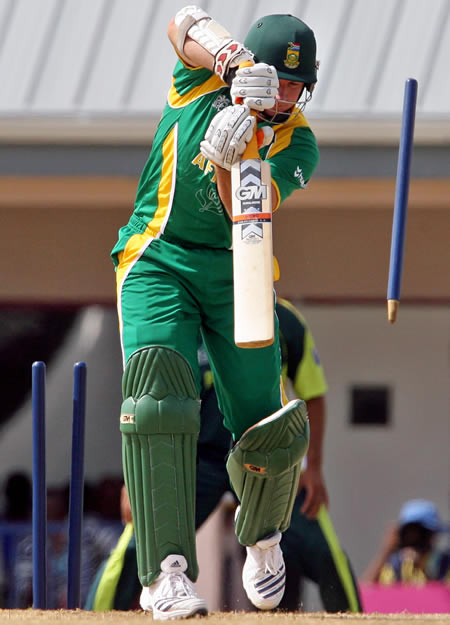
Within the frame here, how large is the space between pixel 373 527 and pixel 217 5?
381cm

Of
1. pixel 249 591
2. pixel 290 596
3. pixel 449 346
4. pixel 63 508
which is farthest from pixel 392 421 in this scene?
pixel 249 591

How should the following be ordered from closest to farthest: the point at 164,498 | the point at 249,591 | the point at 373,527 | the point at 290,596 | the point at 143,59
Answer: the point at 164,498, the point at 249,591, the point at 290,596, the point at 143,59, the point at 373,527

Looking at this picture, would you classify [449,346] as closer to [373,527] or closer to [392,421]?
[392,421]

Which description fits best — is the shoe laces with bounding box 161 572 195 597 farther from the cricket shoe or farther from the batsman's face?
the batsman's face

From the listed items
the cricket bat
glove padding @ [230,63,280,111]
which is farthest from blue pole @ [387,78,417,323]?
glove padding @ [230,63,280,111]

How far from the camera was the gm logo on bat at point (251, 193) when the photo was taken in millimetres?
3652

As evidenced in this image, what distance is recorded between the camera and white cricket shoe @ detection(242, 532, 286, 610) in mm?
4203

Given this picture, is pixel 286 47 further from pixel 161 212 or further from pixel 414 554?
pixel 414 554

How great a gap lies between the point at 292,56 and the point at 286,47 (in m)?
0.03

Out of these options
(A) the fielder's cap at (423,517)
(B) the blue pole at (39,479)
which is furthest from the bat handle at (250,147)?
(A) the fielder's cap at (423,517)

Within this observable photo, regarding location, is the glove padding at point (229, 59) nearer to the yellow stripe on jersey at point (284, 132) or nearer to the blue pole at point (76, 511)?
the yellow stripe on jersey at point (284, 132)

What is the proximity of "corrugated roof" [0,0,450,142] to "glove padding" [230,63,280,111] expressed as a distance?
3.08 m

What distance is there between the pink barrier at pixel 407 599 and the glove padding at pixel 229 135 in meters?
3.39

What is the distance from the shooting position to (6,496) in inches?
344
